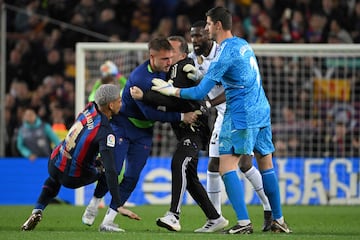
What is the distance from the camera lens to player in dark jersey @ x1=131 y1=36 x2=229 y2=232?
10.1 m

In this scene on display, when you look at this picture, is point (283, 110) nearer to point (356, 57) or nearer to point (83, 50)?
point (356, 57)

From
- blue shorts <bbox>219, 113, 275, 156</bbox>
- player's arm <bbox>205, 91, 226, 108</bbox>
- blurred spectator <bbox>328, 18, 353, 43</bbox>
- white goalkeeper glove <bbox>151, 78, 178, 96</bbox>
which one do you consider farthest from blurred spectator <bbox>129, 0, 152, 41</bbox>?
blue shorts <bbox>219, 113, 275, 156</bbox>

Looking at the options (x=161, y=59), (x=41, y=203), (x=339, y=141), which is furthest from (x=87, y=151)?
(x=339, y=141)

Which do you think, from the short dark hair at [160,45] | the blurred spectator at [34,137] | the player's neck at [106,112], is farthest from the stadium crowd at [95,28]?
the player's neck at [106,112]

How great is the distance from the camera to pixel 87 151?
9797mm

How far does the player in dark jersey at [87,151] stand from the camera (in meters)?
9.65

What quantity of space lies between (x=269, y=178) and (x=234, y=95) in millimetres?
1013

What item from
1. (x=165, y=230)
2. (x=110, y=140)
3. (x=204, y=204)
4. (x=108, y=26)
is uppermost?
(x=108, y=26)

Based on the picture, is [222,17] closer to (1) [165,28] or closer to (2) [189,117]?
(2) [189,117]

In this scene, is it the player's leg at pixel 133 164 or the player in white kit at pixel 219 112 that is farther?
the player in white kit at pixel 219 112

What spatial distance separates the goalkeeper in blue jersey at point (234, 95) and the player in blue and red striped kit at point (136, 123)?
1.64ft

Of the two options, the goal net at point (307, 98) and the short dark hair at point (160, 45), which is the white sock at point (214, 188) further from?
the goal net at point (307, 98)

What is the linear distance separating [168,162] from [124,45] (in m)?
2.17

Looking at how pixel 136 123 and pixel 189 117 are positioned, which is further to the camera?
pixel 136 123
